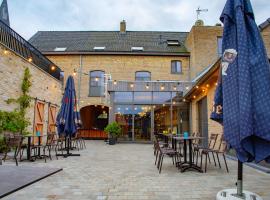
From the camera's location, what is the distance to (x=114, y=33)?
1933 cm

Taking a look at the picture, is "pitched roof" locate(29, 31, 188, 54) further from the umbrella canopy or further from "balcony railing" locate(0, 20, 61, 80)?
the umbrella canopy

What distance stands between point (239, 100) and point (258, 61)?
1.31ft

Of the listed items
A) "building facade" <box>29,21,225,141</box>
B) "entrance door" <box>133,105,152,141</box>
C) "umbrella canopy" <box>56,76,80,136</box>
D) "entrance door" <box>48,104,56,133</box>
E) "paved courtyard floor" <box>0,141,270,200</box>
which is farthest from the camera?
"building facade" <box>29,21,225,141</box>

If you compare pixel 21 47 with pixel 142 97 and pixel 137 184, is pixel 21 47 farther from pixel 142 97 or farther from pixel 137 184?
pixel 137 184

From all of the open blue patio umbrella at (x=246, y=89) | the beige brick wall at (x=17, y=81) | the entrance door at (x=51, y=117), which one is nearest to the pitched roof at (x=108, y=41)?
the entrance door at (x=51, y=117)

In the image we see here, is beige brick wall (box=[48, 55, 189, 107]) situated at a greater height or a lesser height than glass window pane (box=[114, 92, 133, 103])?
greater

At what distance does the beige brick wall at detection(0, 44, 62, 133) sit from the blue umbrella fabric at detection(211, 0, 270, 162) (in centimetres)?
769

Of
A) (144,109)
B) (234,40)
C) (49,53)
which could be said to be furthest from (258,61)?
(49,53)

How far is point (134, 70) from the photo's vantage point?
16266 mm

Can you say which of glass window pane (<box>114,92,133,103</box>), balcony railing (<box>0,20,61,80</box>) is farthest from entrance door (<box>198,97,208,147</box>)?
balcony railing (<box>0,20,61,80</box>)

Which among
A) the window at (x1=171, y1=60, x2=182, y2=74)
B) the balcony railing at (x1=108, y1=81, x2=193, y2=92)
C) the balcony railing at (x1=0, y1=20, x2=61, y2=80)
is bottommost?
the balcony railing at (x1=108, y1=81, x2=193, y2=92)

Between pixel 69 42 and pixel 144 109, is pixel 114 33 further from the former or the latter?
pixel 144 109

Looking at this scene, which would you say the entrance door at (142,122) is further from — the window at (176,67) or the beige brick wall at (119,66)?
the window at (176,67)

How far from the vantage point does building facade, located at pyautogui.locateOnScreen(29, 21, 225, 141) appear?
13406 millimetres
